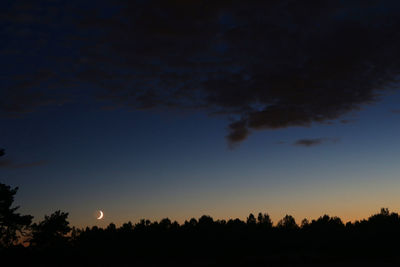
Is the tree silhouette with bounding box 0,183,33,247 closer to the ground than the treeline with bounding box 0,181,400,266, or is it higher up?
closer to the ground

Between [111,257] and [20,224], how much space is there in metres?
138

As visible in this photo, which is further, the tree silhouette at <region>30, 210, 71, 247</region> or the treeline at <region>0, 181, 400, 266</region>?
the treeline at <region>0, 181, 400, 266</region>

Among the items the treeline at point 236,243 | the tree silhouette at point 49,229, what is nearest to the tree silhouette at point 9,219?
the tree silhouette at point 49,229

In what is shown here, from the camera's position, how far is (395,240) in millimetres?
118188

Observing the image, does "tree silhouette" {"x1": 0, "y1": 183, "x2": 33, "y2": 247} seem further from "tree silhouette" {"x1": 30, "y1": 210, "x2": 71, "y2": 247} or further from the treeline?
the treeline

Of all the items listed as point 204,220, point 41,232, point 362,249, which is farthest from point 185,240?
point 41,232

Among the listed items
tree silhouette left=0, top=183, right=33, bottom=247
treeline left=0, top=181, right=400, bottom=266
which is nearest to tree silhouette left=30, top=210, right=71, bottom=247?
tree silhouette left=0, top=183, right=33, bottom=247

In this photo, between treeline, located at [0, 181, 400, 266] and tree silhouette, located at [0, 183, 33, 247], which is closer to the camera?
tree silhouette, located at [0, 183, 33, 247]

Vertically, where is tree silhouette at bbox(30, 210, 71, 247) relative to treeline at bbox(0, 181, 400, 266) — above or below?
below

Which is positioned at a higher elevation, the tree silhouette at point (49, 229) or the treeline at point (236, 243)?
the treeline at point (236, 243)

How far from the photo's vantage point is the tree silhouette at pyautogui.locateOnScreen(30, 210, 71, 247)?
71.6 feet

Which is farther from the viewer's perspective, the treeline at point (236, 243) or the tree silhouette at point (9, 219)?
the treeline at point (236, 243)

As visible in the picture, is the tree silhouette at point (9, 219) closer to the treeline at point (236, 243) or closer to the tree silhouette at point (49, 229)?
the tree silhouette at point (49, 229)

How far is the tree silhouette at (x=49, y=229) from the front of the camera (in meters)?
21.8
